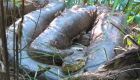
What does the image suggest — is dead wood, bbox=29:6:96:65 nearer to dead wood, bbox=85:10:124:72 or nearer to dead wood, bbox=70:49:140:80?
dead wood, bbox=85:10:124:72

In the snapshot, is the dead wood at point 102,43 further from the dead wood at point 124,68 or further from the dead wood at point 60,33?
the dead wood at point 124,68

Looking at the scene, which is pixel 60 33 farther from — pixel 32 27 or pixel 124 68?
pixel 124 68

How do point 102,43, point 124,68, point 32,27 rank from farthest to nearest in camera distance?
point 32,27, point 102,43, point 124,68

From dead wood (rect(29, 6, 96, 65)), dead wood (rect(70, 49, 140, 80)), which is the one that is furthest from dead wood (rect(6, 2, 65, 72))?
dead wood (rect(70, 49, 140, 80))

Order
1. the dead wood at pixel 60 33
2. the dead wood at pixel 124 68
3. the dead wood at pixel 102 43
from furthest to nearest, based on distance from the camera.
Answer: the dead wood at pixel 60 33
the dead wood at pixel 102 43
the dead wood at pixel 124 68

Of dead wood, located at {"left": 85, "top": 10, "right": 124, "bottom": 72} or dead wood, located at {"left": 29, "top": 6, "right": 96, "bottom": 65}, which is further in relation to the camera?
dead wood, located at {"left": 29, "top": 6, "right": 96, "bottom": 65}

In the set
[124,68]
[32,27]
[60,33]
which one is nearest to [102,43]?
[60,33]

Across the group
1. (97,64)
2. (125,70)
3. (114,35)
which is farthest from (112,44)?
(125,70)

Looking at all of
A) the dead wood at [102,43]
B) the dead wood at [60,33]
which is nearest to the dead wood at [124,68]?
the dead wood at [102,43]

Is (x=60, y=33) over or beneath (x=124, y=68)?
beneath
